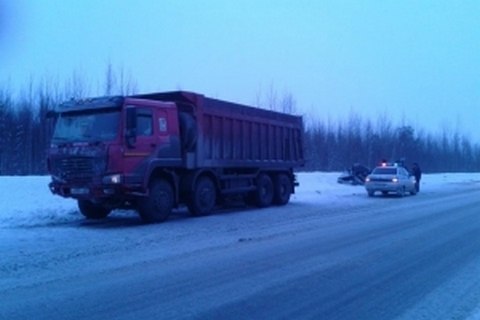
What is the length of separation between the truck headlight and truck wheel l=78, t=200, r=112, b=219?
1971 mm

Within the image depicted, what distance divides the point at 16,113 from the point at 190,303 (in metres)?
27.6

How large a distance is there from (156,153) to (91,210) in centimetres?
283

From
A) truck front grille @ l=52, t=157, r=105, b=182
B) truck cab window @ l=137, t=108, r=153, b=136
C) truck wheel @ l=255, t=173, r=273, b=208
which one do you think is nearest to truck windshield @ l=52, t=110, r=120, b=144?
truck front grille @ l=52, t=157, r=105, b=182

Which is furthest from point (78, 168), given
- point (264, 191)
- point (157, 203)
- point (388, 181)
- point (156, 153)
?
point (388, 181)

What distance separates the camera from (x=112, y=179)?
1302 cm

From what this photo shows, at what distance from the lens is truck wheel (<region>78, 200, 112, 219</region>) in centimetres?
1486

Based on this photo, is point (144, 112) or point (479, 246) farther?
point (144, 112)

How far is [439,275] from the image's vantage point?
7.91 metres

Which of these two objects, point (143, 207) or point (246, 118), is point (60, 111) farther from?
point (246, 118)

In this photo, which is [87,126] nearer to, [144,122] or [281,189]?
[144,122]

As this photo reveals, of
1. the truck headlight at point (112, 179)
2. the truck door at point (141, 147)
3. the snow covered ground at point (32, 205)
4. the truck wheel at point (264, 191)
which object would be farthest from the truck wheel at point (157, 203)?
the truck wheel at point (264, 191)

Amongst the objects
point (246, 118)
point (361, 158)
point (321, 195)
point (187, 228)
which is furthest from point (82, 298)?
point (361, 158)

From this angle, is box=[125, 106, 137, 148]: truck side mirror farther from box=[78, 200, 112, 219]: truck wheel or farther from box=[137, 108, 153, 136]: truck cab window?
box=[78, 200, 112, 219]: truck wheel

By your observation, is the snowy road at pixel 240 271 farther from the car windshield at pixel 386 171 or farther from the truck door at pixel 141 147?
the car windshield at pixel 386 171
